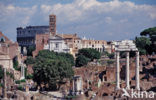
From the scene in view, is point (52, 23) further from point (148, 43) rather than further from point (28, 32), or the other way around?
point (148, 43)

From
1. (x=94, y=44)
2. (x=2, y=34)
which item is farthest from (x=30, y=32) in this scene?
(x=2, y=34)

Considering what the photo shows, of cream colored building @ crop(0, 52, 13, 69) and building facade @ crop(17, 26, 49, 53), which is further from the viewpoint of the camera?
building facade @ crop(17, 26, 49, 53)

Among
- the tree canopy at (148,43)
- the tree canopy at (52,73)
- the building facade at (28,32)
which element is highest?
the building facade at (28,32)

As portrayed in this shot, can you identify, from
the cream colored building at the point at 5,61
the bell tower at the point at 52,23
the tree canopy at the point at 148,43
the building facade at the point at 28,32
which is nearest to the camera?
the cream colored building at the point at 5,61

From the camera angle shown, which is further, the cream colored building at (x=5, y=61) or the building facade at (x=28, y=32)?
the building facade at (x=28, y=32)

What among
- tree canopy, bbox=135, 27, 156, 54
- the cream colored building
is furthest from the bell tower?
the cream colored building

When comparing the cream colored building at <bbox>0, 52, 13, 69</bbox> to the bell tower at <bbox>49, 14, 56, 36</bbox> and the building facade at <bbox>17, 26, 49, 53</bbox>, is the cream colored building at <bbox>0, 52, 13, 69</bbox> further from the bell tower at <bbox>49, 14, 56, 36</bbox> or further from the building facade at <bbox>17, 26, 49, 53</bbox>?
the building facade at <bbox>17, 26, 49, 53</bbox>

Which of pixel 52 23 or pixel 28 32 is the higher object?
pixel 52 23

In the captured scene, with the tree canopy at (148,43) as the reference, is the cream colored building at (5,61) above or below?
below

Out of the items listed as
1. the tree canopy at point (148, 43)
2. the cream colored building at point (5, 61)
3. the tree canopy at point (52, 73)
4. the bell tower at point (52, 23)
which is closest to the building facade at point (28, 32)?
the bell tower at point (52, 23)

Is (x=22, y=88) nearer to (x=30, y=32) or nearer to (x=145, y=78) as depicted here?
(x=145, y=78)

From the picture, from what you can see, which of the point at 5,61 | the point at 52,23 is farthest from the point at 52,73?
the point at 52,23

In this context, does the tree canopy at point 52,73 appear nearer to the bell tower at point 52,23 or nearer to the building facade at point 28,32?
the bell tower at point 52,23

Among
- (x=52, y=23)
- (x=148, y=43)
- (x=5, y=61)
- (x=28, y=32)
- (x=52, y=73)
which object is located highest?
(x=52, y=23)
